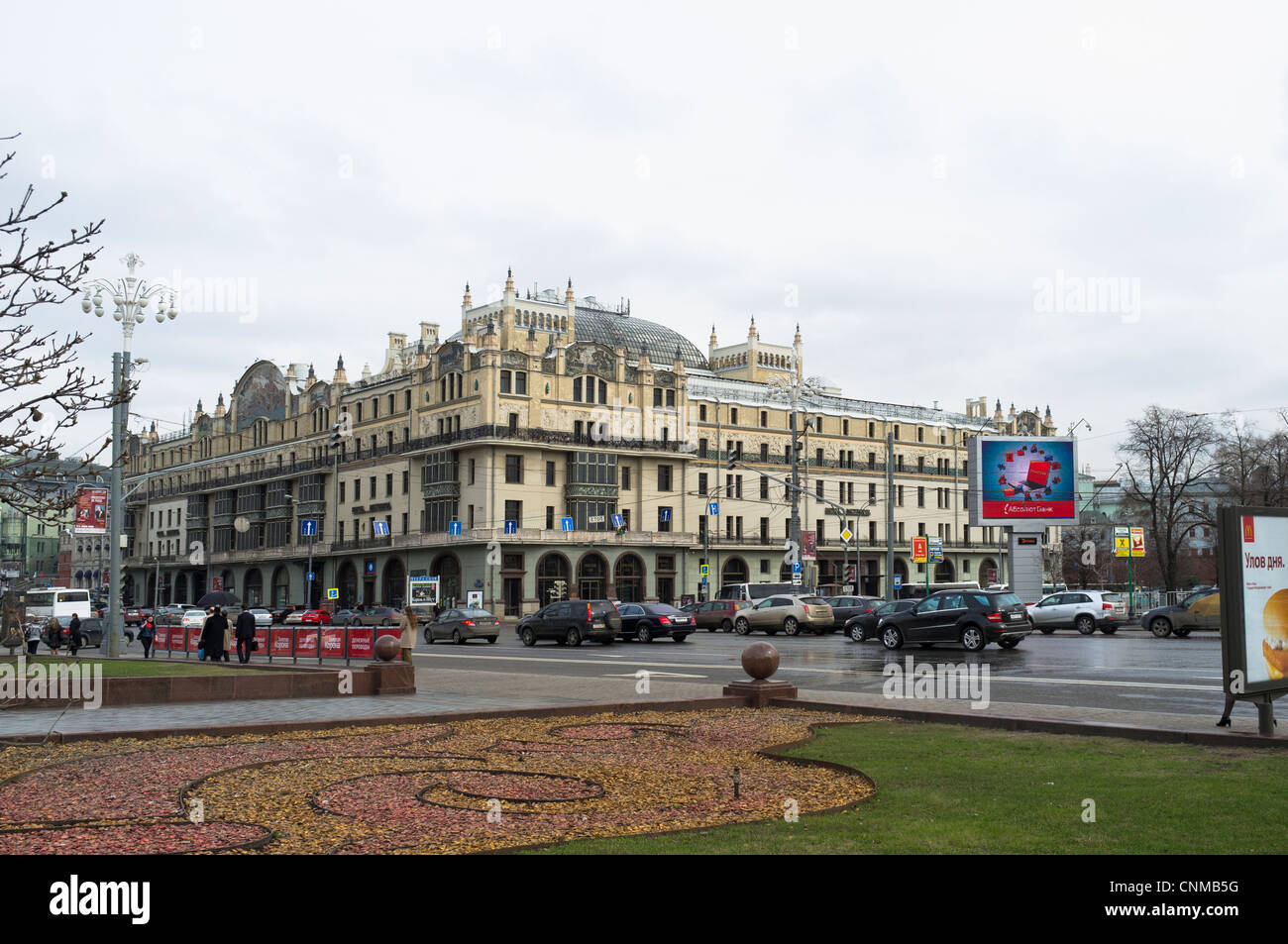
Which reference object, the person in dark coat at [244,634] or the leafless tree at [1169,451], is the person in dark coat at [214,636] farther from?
the leafless tree at [1169,451]

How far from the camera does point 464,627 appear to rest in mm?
45281

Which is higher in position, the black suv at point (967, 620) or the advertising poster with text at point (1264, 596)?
the advertising poster with text at point (1264, 596)

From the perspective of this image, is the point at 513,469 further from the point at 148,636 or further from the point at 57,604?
the point at 148,636

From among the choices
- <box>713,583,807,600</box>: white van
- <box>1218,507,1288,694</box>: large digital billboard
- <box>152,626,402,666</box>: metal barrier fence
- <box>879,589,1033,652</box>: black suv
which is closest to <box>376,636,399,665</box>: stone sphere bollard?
<box>152,626,402,666</box>: metal barrier fence

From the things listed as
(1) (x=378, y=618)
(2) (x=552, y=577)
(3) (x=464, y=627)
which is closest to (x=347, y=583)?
(2) (x=552, y=577)

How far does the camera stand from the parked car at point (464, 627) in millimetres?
45188

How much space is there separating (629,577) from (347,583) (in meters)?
21.8

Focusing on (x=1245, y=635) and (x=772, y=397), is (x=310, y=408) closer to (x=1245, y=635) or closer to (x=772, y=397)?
(x=772, y=397)

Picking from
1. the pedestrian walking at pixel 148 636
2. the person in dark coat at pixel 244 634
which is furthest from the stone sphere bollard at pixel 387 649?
the pedestrian walking at pixel 148 636

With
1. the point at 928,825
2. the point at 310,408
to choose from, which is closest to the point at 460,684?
the point at 928,825

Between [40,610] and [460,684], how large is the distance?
141ft

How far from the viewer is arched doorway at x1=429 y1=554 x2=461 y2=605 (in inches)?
2948

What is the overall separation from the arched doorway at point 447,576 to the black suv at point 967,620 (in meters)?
46.6
